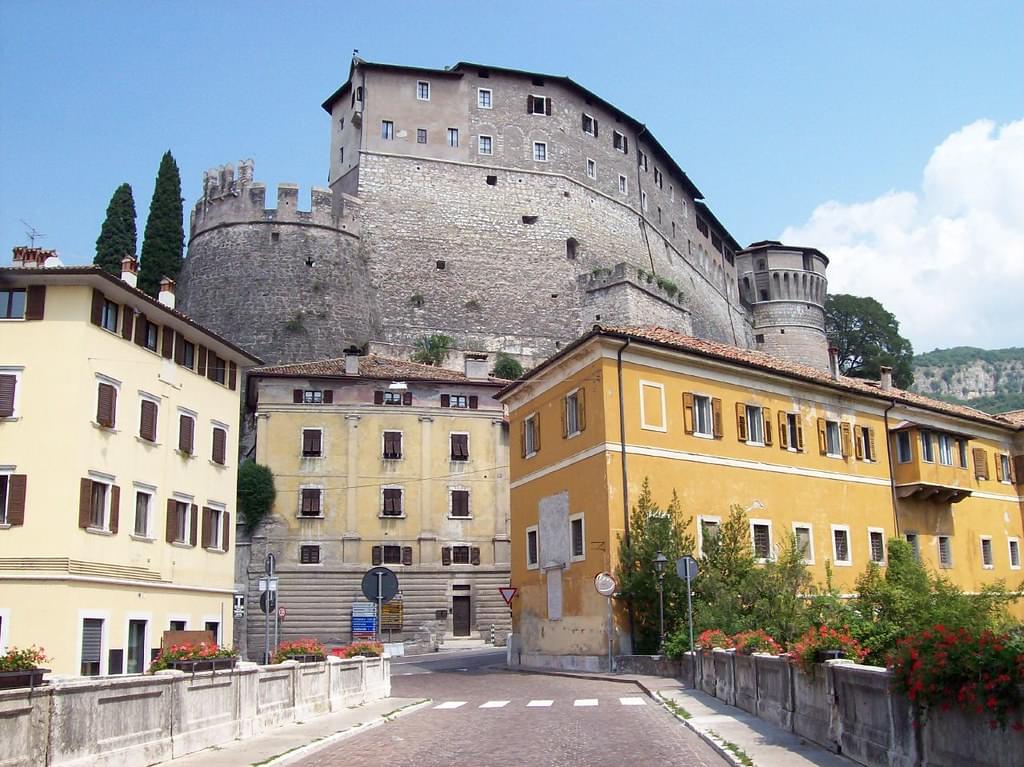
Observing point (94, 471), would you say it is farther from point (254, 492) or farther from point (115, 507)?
point (254, 492)

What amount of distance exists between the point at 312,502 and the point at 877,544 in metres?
23.5

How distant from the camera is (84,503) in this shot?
83.7 feet

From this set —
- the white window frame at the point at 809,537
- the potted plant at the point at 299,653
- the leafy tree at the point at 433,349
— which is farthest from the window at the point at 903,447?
the leafy tree at the point at 433,349

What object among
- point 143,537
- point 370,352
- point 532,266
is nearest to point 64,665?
point 143,537

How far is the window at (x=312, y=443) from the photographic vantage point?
152ft

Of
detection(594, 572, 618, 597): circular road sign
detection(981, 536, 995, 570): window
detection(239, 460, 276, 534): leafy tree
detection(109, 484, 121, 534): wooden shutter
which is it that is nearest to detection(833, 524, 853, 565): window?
detection(981, 536, 995, 570): window

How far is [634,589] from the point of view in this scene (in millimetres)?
27125

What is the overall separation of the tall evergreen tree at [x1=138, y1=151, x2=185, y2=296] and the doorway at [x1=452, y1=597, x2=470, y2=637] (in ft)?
103

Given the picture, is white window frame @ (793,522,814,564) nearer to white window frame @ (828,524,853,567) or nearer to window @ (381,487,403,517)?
white window frame @ (828,524,853,567)

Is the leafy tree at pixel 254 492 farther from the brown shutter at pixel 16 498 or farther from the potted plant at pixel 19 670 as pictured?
the potted plant at pixel 19 670

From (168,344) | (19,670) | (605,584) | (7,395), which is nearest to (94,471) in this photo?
(7,395)

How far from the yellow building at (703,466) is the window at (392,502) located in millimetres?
11572

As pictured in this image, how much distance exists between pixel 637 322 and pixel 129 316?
4337cm

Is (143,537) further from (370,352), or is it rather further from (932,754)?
(370,352)
